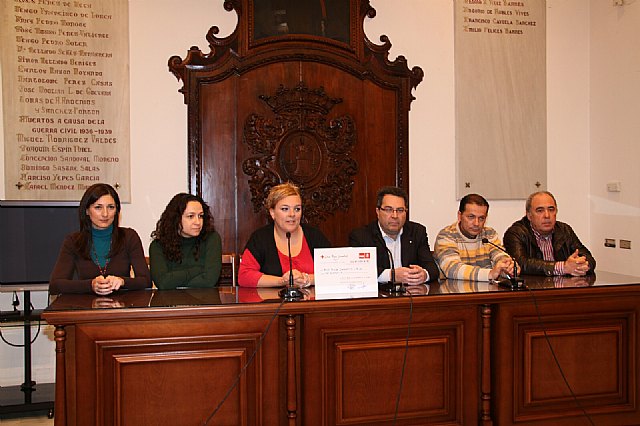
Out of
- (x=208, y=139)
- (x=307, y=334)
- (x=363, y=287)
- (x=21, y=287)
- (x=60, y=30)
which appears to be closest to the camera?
(x=307, y=334)

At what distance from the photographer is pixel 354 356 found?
262cm

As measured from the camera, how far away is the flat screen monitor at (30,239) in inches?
143

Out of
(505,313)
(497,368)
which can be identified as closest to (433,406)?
(497,368)

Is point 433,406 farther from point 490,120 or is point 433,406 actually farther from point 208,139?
point 490,120

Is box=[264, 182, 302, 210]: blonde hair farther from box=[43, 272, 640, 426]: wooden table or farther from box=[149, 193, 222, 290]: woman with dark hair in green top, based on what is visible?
box=[43, 272, 640, 426]: wooden table

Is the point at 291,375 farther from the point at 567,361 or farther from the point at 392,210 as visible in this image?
the point at 567,361

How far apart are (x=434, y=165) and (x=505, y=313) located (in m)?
2.10

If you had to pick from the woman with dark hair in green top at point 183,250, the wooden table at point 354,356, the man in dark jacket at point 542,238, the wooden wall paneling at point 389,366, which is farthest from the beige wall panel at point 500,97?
the woman with dark hair in green top at point 183,250

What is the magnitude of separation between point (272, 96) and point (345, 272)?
6.70 feet

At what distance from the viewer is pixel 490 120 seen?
4781 millimetres

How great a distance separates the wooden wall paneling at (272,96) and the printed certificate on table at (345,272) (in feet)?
5.72

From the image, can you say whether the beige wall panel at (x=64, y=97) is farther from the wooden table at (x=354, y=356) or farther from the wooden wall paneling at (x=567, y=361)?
the wooden wall paneling at (x=567, y=361)

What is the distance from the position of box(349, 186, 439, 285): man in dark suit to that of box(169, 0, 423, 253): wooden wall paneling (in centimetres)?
122

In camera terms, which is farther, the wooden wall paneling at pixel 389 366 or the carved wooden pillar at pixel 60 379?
the wooden wall paneling at pixel 389 366
